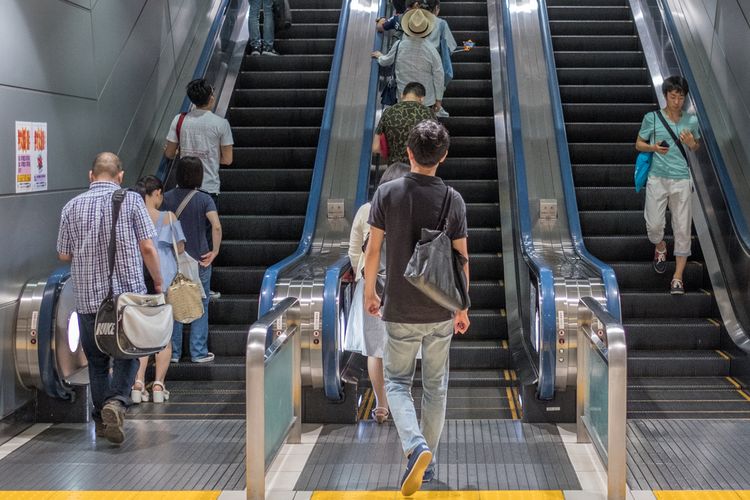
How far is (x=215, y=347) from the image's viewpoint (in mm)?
7727

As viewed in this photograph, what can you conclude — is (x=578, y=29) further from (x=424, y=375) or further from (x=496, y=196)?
(x=424, y=375)

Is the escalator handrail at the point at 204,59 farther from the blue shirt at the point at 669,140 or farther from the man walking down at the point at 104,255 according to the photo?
the blue shirt at the point at 669,140

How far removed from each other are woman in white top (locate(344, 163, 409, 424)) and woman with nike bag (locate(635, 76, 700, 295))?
297cm

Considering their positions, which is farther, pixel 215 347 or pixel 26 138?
pixel 215 347

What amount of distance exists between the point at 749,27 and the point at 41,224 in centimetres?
566

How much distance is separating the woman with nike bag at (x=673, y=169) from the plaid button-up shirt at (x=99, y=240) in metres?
4.11

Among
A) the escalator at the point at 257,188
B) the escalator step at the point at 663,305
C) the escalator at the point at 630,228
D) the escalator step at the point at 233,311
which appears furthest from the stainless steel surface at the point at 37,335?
the escalator step at the point at 663,305

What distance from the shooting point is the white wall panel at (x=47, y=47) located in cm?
629

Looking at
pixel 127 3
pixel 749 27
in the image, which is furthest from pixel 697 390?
pixel 127 3

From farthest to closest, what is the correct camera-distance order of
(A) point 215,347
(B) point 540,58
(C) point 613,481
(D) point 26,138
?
(B) point 540,58, (A) point 215,347, (D) point 26,138, (C) point 613,481

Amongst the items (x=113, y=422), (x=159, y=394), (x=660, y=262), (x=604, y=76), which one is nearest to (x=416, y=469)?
(x=113, y=422)

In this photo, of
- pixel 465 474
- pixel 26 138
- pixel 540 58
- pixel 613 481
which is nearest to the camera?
pixel 613 481

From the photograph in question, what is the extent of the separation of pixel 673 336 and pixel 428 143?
381 centimetres

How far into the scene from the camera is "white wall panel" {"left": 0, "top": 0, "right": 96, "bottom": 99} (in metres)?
6.29
